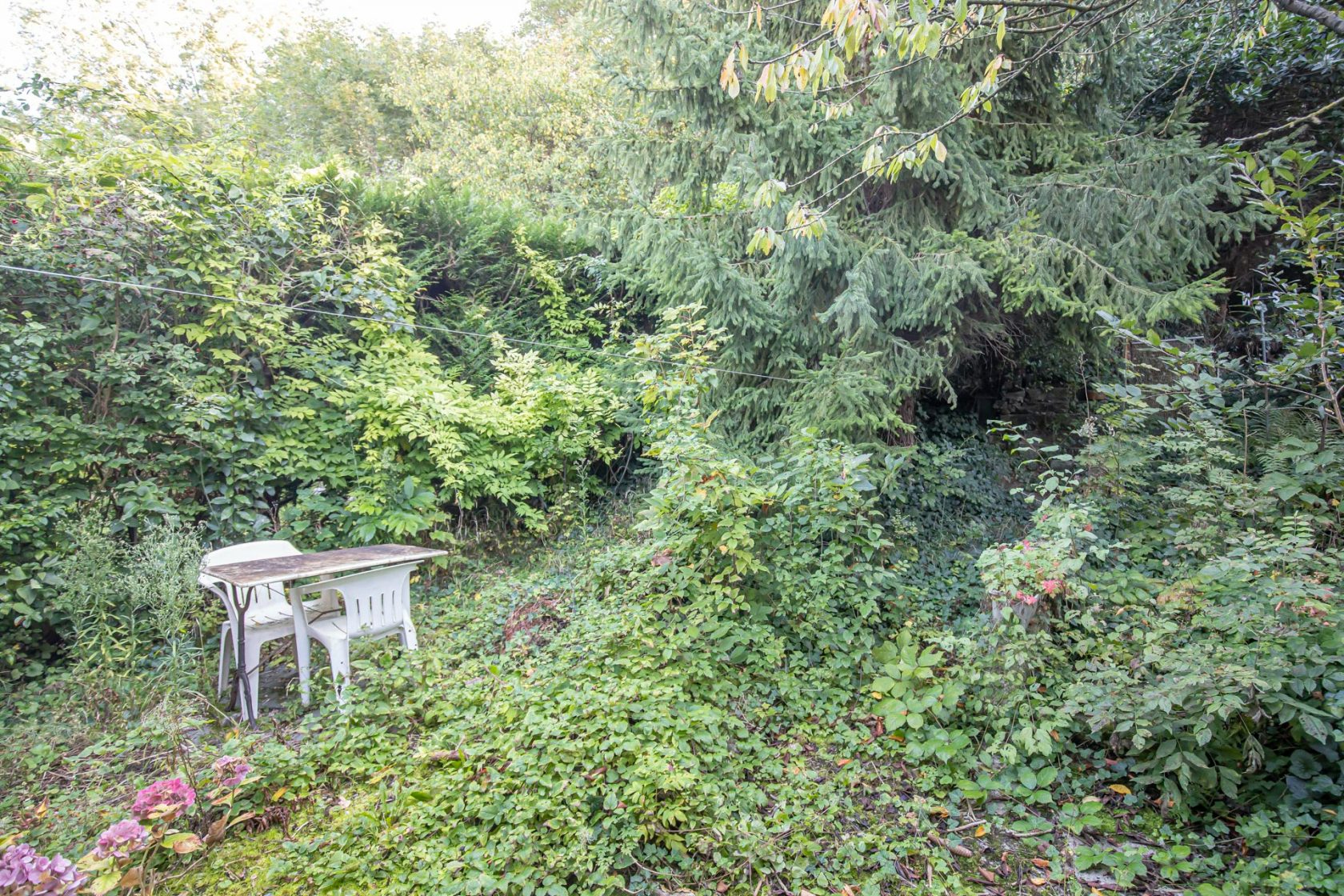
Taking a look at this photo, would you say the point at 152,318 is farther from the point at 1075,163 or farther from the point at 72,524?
the point at 1075,163

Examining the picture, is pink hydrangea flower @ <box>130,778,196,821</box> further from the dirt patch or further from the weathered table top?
the dirt patch

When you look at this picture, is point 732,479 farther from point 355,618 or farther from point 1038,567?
point 355,618

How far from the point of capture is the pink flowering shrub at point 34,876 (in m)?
1.63

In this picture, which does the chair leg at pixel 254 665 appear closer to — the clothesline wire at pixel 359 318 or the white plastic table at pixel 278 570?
the white plastic table at pixel 278 570

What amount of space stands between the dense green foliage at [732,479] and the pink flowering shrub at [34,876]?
0.30ft

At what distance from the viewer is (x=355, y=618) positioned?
3.06 meters

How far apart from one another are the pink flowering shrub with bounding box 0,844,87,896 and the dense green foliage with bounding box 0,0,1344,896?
91 mm

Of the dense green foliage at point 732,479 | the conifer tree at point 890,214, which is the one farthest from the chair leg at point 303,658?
the conifer tree at point 890,214

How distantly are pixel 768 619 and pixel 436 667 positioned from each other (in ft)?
5.48

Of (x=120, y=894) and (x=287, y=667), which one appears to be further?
(x=287, y=667)

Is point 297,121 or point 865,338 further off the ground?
point 297,121

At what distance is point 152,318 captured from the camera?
12.7 ft

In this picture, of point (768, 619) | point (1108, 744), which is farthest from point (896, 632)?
point (1108, 744)

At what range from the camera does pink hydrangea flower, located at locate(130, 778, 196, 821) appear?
76.4 inches
